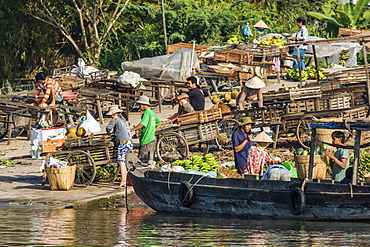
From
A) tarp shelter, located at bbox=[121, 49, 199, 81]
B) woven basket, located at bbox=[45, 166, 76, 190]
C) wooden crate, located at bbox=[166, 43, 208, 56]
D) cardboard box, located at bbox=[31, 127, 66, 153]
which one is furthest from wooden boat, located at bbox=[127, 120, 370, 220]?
wooden crate, located at bbox=[166, 43, 208, 56]

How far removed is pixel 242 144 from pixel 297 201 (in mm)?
1971

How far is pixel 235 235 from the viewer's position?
973 cm

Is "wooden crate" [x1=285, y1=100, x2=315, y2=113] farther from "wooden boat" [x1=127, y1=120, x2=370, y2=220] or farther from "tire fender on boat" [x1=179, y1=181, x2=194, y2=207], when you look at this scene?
"tire fender on boat" [x1=179, y1=181, x2=194, y2=207]

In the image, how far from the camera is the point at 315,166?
13727mm

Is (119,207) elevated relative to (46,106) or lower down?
lower down

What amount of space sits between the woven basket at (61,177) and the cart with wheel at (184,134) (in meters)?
2.80

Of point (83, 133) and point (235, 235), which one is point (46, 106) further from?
point (235, 235)

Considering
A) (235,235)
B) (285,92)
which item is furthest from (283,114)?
(235,235)

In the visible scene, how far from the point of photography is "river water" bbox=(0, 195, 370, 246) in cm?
920

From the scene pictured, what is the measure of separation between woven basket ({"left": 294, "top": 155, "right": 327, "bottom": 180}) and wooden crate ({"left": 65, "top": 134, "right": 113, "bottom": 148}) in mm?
3890

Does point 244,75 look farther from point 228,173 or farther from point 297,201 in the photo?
point 297,201

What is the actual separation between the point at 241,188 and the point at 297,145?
6.65 meters

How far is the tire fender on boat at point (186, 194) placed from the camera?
11523 millimetres

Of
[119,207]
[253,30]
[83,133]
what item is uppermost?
[253,30]
